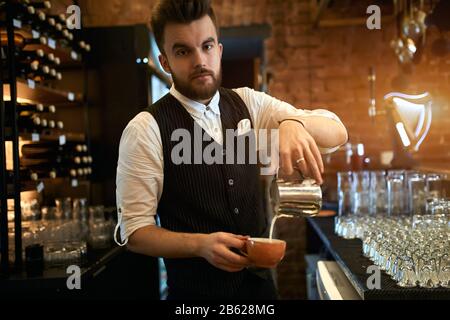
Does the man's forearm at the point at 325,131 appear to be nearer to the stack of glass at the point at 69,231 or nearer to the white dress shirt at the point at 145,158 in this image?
the white dress shirt at the point at 145,158

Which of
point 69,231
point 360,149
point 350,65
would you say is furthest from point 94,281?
point 350,65

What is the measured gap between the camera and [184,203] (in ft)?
3.57

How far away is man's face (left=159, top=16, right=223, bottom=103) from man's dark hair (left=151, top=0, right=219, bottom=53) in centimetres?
1

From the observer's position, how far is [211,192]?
1084mm

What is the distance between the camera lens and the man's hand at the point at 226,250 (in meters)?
0.89

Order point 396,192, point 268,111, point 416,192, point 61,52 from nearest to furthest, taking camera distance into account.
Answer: point 268,111
point 416,192
point 396,192
point 61,52

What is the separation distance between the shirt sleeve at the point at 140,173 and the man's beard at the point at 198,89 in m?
0.10

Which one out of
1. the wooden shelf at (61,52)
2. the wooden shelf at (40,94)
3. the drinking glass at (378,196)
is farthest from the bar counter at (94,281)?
the drinking glass at (378,196)

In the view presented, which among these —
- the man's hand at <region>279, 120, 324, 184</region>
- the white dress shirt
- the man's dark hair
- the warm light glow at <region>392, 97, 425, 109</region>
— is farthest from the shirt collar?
the warm light glow at <region>392, 97, 425, 109</region>

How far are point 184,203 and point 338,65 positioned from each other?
2845mm

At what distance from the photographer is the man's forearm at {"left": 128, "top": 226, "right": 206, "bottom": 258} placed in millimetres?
Answer: 1008

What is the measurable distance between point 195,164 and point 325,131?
303 mm

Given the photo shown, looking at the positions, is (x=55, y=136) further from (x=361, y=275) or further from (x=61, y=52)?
(x=361, y=275)

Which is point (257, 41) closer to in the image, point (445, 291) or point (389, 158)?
point (389, 158)
